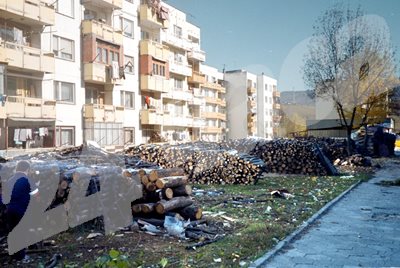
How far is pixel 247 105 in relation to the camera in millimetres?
77500

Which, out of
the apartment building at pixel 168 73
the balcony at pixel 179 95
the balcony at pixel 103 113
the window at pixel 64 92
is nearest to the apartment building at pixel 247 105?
the apartment building at pixel 168 73

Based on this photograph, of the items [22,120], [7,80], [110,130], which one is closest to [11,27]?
[7,80]

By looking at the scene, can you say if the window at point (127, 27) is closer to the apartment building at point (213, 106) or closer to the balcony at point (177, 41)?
the balcony at point (177, 41)

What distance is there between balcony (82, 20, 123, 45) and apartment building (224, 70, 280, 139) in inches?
1813

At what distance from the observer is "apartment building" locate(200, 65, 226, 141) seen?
64.6m

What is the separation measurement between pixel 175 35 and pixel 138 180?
132ft

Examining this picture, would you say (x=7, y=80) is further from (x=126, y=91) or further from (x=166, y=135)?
(x=166, y=135)

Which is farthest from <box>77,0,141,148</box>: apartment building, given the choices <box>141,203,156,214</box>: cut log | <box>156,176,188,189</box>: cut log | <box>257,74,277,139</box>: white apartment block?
<box>257,74,277,139</box>: white apartment block

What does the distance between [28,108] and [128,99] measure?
12.7 meters

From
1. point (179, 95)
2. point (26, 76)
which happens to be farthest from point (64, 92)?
point (179, 95)

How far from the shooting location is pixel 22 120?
2383 centimetres

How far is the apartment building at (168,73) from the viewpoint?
37.4m

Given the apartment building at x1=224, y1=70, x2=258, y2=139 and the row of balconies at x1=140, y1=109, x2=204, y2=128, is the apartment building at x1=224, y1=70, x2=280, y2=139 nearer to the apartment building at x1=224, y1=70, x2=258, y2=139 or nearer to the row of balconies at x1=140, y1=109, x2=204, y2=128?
the apartment building at x1=224, y1=70, x2=258, y2=139

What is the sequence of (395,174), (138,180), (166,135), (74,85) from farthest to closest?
1. (166,135)
2. (74,85)
3. (395,174)
4. (138,180)
